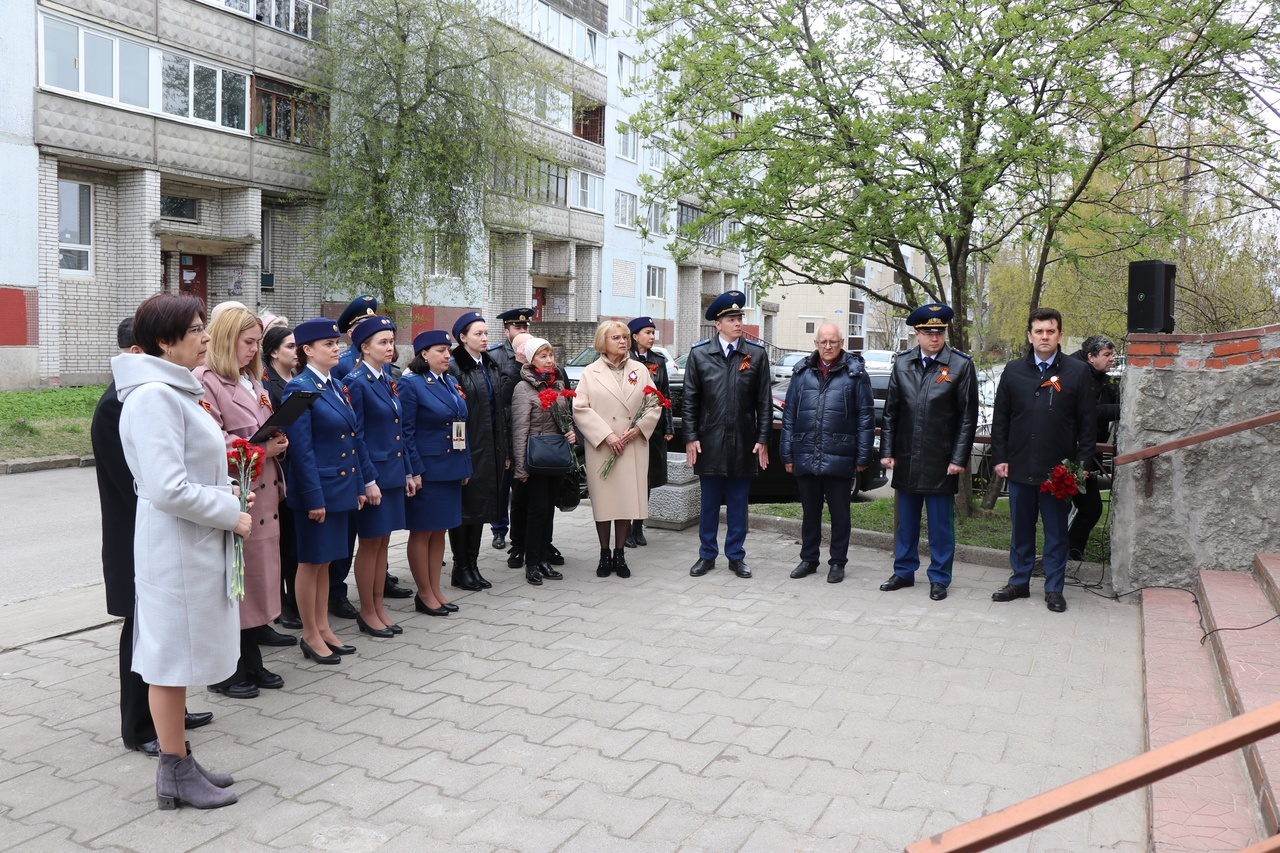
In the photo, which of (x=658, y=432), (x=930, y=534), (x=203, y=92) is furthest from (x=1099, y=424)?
(x=203, y=92)

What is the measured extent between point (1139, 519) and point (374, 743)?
18.1ft

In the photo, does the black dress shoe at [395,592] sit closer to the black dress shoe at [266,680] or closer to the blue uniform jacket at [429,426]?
the blue uniform jacket at [429,426]

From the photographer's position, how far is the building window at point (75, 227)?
2186 cm

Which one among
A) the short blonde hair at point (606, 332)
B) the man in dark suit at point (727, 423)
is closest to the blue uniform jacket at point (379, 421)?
the short blonde hair at point (606, 332)

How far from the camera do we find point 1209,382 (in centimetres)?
704

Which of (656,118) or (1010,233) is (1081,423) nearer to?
(1010,233)

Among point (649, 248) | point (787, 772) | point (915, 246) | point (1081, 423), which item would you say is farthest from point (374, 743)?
point (649, 248)

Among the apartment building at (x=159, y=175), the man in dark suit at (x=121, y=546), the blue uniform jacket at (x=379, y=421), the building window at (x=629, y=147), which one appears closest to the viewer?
the man in dark suit at (x=121, y=546)

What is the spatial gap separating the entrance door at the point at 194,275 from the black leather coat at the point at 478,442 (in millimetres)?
20427

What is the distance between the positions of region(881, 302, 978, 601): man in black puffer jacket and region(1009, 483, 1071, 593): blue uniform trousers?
45 centimetres

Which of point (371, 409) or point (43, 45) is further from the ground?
point (43, 45)

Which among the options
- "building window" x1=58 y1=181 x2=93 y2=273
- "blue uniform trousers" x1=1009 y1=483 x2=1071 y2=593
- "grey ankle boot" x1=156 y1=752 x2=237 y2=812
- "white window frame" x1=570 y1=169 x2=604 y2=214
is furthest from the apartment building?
"grey ankle boot" x1=156 y1=752 x2=237 y2=812

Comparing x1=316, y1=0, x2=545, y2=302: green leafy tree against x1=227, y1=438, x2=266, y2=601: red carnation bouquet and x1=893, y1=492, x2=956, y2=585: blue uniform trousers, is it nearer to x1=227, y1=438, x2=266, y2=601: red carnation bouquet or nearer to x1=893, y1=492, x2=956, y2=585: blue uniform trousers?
x1=893, y1=492, x2=956, y2=585: blue uniform trousers

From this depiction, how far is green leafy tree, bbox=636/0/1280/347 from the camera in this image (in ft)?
27.4
